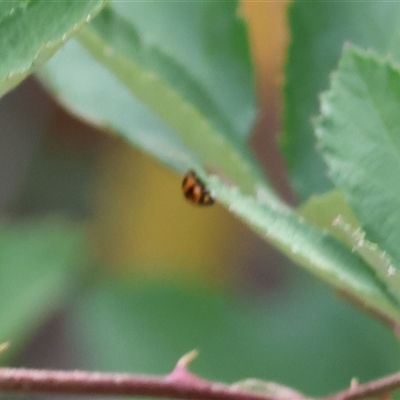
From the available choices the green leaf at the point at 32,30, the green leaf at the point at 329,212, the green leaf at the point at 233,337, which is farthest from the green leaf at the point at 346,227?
the green leaf at the point at 233,337

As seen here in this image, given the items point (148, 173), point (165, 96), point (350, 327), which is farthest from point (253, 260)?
point (165, 96)

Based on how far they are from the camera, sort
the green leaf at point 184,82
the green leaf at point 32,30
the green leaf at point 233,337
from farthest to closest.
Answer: the green leaf at point 233,337 → the green leaf at point 184,82 → the green leaf at point 32,30

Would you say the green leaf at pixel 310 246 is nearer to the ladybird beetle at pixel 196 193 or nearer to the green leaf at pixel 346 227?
the green leaf at pixel 346 227

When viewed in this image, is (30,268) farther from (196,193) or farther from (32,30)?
(32,30)

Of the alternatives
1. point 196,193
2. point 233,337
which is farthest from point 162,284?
point 196,193

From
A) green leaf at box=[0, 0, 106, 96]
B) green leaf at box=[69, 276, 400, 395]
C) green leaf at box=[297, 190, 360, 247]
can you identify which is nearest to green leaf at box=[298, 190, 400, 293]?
green leaf at box=[297, 190, 360, 247]

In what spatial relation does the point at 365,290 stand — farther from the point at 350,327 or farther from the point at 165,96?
the point at 350,327
